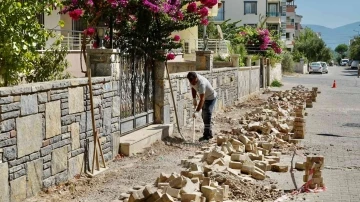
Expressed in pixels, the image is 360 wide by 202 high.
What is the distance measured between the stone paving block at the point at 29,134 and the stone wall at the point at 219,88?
5.98 m

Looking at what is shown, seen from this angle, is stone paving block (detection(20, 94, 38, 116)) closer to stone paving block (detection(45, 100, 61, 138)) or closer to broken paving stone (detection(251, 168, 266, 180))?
stone paving block (detection(45, 100, 61, 138))

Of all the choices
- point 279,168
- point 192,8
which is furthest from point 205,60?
point 279,168

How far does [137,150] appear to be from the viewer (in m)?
11.3

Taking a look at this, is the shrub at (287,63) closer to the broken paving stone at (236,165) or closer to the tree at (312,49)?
the tree at (312,49)

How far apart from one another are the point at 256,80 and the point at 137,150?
19578 mm

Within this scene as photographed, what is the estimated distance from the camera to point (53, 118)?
27.1 feet

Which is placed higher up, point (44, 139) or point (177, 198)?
point (44, 139)

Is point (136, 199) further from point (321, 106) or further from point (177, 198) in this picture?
point (321, 106)

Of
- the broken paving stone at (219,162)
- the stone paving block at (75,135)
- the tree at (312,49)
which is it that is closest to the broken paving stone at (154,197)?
the stone paving block at (75,135)

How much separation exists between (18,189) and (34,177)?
428 millimetres

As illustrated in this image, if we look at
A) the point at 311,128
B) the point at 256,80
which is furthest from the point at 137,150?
the point at 256,80

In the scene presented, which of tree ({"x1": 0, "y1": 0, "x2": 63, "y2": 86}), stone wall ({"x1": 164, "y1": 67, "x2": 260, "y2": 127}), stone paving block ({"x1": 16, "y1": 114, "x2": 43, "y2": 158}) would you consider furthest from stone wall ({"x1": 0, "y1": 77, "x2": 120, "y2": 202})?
stone wall ({"x1": 164, "y1": 67, "x2": 260, "y2": 127})

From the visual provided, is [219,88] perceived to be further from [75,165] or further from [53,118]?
[53,118]

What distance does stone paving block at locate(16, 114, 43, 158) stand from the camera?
7414 mm
